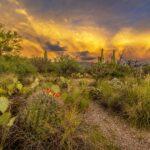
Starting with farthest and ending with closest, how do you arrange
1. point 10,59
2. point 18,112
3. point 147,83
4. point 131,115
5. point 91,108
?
point 10,59 → point 147,83 → point 91,108 → point 131,115 → point 18,112

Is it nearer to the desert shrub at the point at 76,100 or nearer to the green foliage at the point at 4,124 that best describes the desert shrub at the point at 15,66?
the desert shrub at the point at 76,100

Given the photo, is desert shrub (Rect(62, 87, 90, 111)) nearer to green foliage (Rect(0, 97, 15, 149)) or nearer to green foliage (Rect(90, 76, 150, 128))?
green foliage (Rect(90, 76, 150, 128))

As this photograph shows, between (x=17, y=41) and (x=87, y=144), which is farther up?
(x=17, y=41)

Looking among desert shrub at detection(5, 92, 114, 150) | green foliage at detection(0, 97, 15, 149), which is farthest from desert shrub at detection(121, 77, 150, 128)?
green foliage at detection(0, 97, 15, 149)

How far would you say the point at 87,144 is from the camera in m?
6.82

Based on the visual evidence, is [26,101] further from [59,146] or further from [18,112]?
[59,146]

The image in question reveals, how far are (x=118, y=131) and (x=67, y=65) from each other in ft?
46.4

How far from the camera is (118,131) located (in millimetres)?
8984

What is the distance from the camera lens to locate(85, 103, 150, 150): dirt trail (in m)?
8.10

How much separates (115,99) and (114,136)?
273cm

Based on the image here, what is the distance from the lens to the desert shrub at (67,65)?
22.3 metres

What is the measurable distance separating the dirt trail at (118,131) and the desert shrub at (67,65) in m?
11.7

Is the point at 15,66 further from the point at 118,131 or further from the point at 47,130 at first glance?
the point at 47,130

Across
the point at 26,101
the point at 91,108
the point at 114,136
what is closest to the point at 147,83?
the point at 91,108
